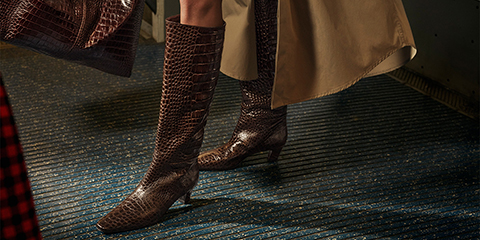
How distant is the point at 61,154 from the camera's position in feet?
3.98

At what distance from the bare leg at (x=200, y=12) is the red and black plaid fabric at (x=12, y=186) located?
0.51 metres

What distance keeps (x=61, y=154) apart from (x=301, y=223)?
2.20 feet

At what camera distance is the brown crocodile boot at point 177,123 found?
86 centimetres

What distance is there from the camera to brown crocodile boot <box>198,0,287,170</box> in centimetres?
110

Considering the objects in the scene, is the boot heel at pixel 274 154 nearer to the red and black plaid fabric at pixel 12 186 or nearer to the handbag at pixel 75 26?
Result: the handbag at pixel 75 26

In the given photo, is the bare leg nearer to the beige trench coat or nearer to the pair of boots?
the pair of boots

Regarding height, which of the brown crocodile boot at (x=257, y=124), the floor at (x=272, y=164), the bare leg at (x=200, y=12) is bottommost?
the floor at (x=272, y=164)

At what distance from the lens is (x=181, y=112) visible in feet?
2.96

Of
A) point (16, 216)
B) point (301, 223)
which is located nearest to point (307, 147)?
point (301, 223)

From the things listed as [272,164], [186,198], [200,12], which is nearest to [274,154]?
[272,164]

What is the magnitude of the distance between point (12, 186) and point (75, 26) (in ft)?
2.61

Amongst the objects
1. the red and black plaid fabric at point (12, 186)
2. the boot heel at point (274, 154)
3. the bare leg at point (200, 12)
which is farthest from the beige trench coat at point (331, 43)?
the red and black plaid fabric at point (12, 186)

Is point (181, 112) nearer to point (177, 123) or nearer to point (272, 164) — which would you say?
point (177, 123)

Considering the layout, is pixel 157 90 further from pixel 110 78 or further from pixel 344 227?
pixel 344 227
